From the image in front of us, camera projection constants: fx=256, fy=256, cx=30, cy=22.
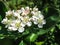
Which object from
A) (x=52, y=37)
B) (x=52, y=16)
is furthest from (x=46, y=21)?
(x=52, y=37)

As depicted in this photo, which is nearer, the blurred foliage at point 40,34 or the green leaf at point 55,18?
the blurred foliage at point 40,34

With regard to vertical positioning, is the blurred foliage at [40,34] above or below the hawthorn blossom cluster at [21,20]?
below

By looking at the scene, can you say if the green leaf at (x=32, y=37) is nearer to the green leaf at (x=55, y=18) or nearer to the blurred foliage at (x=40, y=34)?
the blurred foliage at (x=40, y=34)

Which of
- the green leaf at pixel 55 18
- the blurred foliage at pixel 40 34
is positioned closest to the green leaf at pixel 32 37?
the blurred foliage at pixel 40 34

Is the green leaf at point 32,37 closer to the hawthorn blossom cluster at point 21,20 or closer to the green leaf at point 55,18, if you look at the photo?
the hawthorn blossom cluster at point 21,20

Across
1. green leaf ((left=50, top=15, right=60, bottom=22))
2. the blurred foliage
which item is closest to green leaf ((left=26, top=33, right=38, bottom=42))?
the blurred foliage

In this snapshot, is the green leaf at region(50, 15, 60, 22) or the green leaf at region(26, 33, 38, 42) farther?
the green leaf at region(50, 15, 60, 22)

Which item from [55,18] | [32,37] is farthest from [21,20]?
[55,18]

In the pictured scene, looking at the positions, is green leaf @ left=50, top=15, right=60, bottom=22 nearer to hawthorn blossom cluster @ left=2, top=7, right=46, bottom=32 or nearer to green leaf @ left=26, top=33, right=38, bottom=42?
hawthorn blossom cluster @ left=2, top=7, right=46, bottom=32

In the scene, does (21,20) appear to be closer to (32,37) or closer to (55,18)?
(32,37)

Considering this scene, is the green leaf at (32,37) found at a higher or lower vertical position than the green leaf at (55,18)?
lower

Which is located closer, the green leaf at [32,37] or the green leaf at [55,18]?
the green leaf at [32,37]
